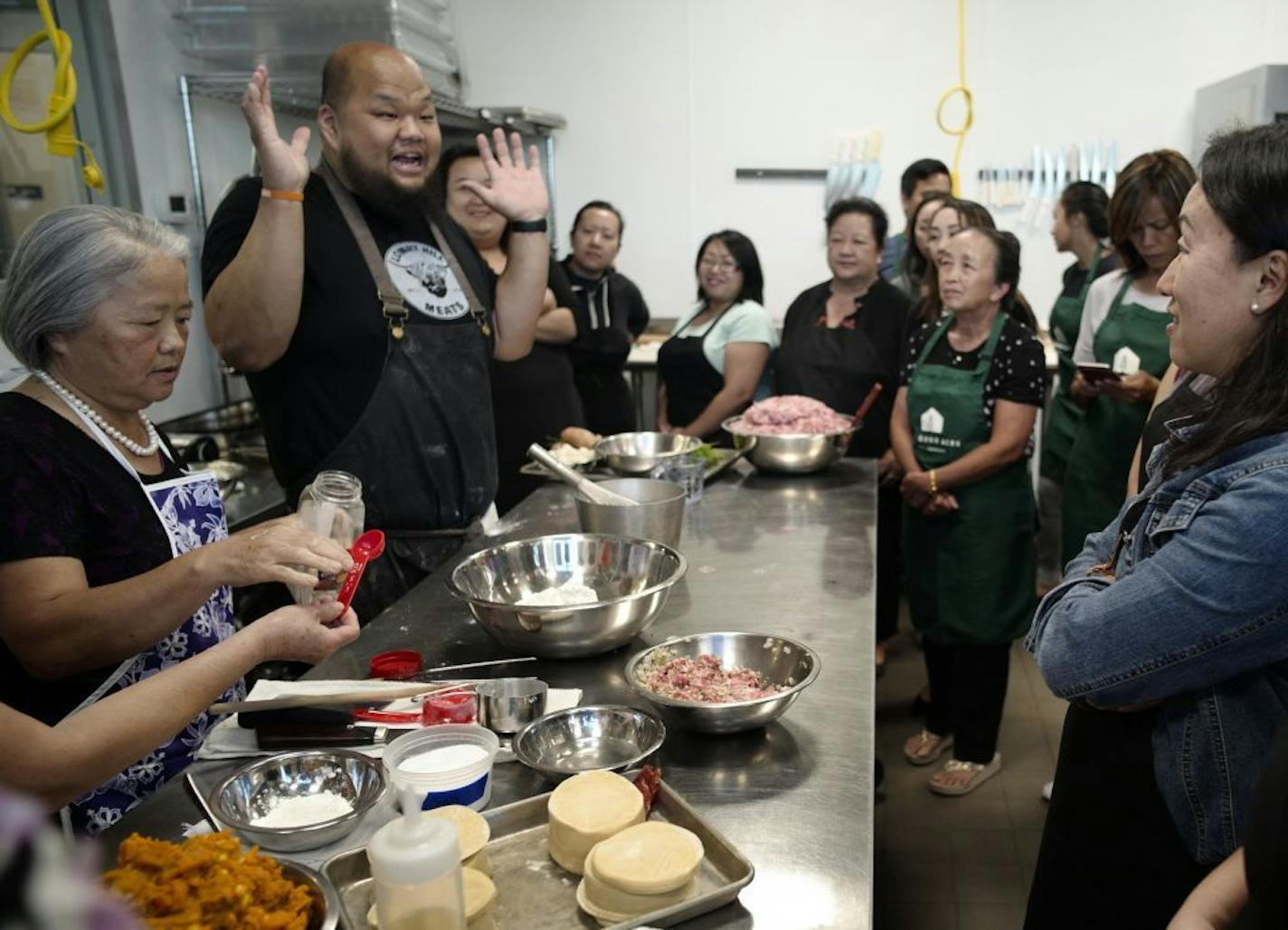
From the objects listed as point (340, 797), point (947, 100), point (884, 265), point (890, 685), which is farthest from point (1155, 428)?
point (947, 100)

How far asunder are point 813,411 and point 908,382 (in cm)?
36

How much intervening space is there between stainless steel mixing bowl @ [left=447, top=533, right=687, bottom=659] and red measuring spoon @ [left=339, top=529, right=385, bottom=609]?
9.0 inches

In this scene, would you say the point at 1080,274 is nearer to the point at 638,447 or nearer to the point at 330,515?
the point at 638,447

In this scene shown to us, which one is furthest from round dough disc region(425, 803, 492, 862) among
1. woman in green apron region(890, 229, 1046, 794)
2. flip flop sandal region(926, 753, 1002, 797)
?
flip flop sandal region(926, 753, 1002, 797)

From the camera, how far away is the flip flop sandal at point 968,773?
3119 mm

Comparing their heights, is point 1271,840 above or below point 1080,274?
below

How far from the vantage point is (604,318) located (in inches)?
172

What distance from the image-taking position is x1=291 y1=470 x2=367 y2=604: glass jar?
4.72ft

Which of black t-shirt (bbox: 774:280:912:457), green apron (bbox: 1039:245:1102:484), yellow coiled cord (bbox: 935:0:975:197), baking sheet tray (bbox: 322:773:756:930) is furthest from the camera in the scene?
yellow coiled cord (bbox: 935:0:975:197)

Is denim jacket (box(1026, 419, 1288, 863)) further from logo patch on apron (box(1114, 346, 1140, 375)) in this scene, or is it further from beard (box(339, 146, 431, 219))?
logo patch on apron (box(1114, 346, 1140, 375))

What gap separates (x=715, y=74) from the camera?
19.2 ft

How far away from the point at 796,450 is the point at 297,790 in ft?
6.79

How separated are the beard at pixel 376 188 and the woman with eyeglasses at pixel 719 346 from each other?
179 centimetres

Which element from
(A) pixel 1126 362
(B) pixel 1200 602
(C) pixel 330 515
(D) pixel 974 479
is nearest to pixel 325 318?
(C) pixel 330 515
